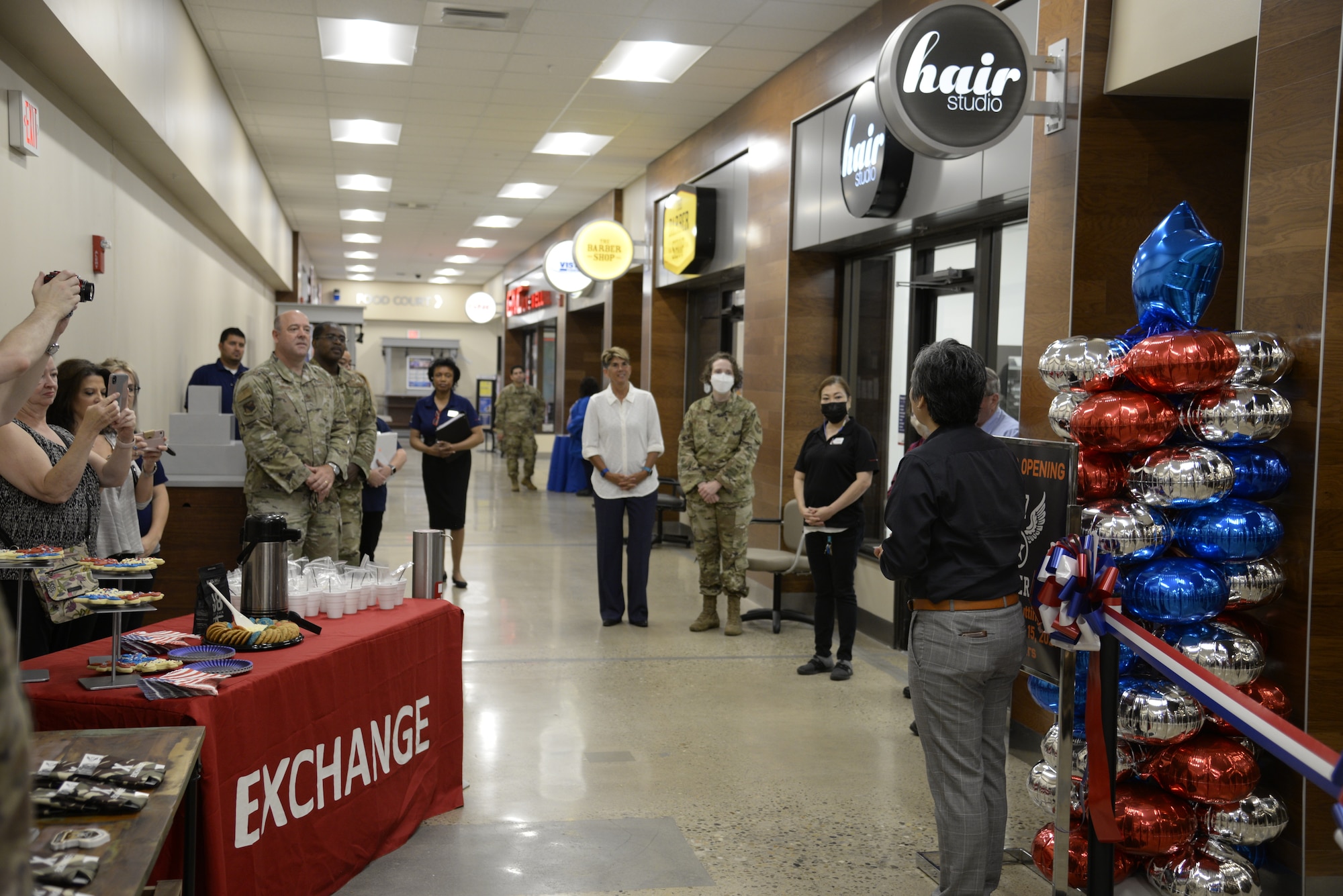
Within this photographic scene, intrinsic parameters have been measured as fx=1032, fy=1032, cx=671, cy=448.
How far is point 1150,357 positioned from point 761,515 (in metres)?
5.30

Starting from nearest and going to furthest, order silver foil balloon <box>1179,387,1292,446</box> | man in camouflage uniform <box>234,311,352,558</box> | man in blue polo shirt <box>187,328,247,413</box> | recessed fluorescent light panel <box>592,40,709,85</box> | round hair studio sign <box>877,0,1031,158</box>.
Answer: silver foil balloon <box>1179,387,1292,446</box>
round hair studio sign <box>877,0,1031,158</box>
man in camouflage uniform <box>234,311,352,558</box>
recessed fluorescent light panel <box>592,40,709,85</box>
man in blue polo shirt <box>187,328,247,413</box>

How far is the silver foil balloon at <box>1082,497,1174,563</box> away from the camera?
2.86 m

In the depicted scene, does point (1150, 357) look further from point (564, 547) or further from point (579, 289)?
point (579, 289)

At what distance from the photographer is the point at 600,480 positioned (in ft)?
20.7

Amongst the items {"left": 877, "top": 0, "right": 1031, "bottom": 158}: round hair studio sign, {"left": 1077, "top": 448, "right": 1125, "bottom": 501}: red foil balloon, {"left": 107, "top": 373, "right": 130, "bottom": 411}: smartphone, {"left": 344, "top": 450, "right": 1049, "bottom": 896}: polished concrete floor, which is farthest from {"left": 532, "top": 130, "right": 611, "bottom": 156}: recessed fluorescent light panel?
{"left": 1077, "top": 448, "right": 1125, "bottom": 501}: red foil balloon

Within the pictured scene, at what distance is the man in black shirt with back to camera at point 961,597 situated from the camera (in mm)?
2709

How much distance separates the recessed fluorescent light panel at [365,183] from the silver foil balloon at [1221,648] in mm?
11643

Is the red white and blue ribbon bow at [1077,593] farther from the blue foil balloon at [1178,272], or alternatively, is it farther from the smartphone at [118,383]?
the smartphone at [118,383]

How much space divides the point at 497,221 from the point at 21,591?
14.4 m

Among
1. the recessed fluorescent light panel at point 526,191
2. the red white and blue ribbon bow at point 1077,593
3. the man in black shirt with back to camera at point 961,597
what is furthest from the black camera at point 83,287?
the recessed fluorescent light panel at point 526,191

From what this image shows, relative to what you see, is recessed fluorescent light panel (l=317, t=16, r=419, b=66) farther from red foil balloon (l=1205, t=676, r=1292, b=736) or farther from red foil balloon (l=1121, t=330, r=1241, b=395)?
red foil balloon (l=1205, t=676, r=1292, b=736)

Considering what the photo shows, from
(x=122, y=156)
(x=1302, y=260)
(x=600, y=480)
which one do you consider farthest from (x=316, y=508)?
(x=1302, y=260)

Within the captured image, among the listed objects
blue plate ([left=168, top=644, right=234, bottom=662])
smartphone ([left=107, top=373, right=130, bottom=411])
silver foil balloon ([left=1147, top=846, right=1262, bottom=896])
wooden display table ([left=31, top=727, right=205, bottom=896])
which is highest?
smartphone ([left=107, top=373, right=130, bottom=411])

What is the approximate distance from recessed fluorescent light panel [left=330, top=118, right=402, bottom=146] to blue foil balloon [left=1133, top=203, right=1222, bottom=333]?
8239 mm
